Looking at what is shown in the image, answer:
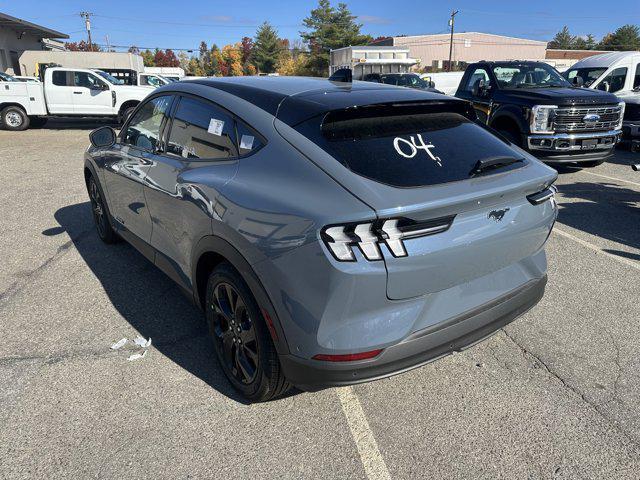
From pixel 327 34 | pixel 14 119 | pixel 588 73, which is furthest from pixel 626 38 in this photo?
pixel 14 119

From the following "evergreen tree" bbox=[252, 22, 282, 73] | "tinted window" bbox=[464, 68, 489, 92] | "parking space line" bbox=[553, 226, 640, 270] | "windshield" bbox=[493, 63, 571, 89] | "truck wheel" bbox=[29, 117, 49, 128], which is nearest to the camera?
"parking space line" bbox=[553, 226, 640, 270]

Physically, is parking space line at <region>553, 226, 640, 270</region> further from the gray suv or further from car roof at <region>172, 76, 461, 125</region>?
car roof at <region>172, 76, 461, 125</region>

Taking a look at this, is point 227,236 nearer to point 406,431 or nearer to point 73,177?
point 406,431

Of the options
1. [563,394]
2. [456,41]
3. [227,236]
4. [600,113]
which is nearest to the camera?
[227,236]

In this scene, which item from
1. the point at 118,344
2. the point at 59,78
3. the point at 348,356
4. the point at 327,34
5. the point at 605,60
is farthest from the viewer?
the point at 327,34

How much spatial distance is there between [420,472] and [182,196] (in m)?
2.00

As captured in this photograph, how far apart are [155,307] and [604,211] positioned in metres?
5.81

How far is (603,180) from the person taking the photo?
8.35 m

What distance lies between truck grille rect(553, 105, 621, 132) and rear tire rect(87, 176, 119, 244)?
268 inches

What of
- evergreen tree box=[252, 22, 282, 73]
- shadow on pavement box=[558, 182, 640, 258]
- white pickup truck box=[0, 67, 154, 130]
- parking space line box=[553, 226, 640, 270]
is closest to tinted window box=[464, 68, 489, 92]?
shadow on pavement box=[558, 182, 640, 258]

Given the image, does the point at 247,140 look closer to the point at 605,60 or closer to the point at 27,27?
the point at 605,60

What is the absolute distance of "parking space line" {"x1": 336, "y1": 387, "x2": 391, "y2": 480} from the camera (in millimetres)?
2270

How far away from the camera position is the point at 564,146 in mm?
7883

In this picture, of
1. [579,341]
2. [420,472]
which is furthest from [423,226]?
[579,341]
